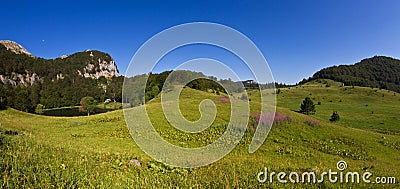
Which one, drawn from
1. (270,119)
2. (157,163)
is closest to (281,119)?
(270,119)

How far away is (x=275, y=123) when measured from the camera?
2284cm

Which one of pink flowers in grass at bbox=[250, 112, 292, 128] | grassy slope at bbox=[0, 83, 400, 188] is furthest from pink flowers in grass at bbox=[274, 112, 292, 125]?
grassy slope at bbox=[0, 83, 400, 188]

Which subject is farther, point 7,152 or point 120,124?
point 120,124

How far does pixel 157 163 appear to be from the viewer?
317 inches

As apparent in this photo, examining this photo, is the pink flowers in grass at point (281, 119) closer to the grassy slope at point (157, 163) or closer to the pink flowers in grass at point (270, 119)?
the pink flowers in grass at point (270, 119)

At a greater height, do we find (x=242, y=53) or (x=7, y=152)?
(x=242, y=53)

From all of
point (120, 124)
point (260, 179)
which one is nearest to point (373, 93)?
point (120, 124)

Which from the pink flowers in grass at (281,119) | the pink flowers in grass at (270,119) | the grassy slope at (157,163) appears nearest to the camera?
the grassy slope at (157,163)

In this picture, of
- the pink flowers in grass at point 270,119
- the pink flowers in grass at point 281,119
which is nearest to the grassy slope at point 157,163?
the pink flowers in grass at point 281,119

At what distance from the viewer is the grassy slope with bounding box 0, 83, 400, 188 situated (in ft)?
18.5

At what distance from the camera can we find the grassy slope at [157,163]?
5652 mm

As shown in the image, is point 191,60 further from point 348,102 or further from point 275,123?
point 348,102

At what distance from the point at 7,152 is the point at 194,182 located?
5.57 m

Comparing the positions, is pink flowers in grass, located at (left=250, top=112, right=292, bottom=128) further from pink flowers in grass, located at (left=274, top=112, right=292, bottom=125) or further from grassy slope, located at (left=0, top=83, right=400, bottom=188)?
grassy slope, located at (left=0, top=83, right=400, bottom=188)
